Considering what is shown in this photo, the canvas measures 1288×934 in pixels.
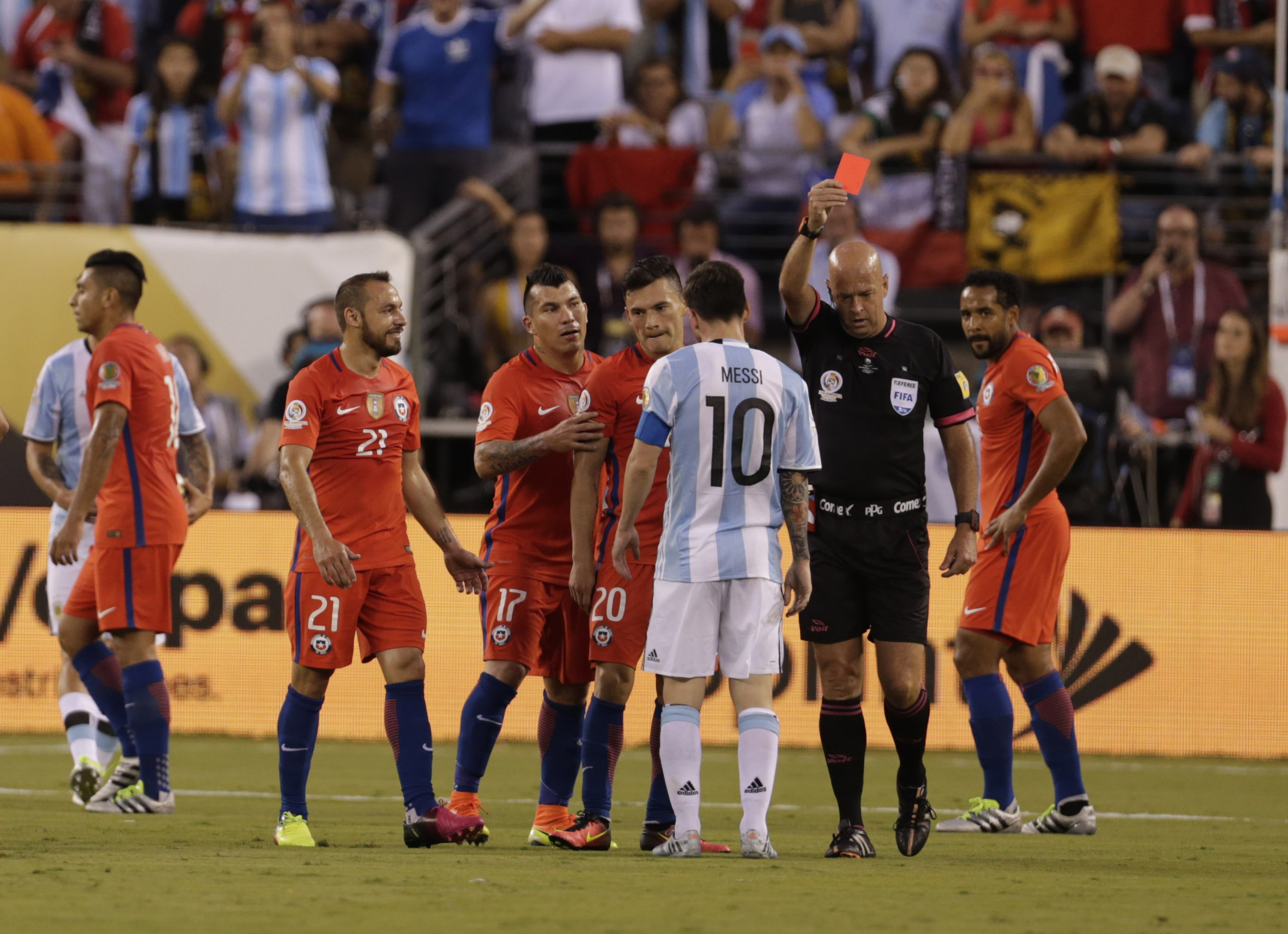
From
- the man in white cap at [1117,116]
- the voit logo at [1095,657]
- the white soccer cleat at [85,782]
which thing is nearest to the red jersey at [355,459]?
the white soccer cleat at [85,782]

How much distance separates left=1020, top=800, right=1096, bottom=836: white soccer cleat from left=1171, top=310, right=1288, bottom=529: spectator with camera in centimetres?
636

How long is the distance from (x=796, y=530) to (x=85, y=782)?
13.8ft

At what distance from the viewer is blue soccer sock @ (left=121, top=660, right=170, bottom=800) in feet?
27.2

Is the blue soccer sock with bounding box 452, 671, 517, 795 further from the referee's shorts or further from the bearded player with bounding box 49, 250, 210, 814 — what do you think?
the bearded player with bounding box 49, 250, 210, 814

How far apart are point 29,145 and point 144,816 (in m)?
10.2

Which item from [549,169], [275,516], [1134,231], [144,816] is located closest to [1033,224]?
[1134,231]

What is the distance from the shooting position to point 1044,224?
15.6 m

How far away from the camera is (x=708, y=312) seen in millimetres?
6672

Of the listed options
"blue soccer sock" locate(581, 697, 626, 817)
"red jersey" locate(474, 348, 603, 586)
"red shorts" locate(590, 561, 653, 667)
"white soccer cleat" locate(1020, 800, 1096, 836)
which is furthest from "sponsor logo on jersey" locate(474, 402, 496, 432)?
"white soccer cleat" locate(1020, 800, 1096, 836)

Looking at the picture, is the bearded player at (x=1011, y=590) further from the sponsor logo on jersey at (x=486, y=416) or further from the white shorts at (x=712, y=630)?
the sponsor logo on jersey at (x=486, y=416)

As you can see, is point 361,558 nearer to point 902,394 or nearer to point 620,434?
point 620,434

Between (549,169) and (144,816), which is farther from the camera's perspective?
(549,169)

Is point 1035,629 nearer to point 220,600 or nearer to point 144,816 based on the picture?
point 144,816

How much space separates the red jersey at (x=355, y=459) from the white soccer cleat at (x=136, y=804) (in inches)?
74.1
